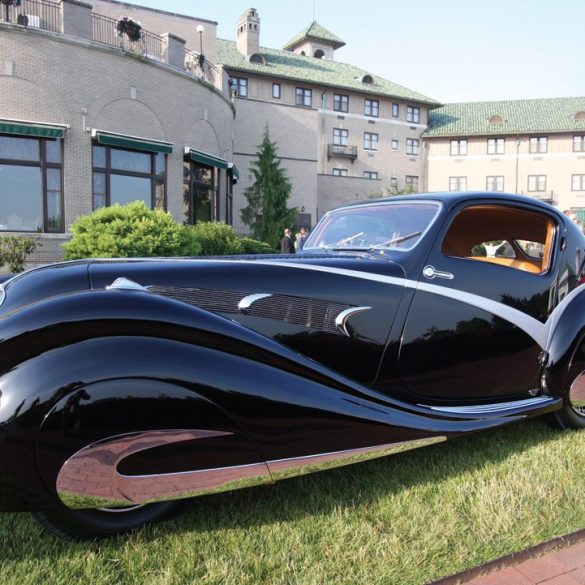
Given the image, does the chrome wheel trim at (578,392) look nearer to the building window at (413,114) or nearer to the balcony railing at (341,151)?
the balcony railing at (341,151)

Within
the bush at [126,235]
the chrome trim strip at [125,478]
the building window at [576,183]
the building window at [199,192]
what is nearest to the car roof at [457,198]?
the chrome trim strip at [125,478]

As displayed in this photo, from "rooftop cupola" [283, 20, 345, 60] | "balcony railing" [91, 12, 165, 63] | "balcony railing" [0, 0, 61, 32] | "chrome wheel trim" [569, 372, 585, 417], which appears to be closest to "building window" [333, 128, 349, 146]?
"rooftop cupola" [283, 20, 345, 60]

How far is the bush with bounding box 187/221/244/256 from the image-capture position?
14.4 meters

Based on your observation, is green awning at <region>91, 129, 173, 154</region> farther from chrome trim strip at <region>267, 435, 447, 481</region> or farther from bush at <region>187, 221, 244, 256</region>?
chrome trim strip at <region>267, 435, 447, 481</region>

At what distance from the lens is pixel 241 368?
2.15m

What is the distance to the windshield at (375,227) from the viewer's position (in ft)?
10.2

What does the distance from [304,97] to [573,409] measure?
4109 cm

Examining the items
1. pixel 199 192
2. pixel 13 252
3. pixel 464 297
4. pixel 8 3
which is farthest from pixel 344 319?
pixel 199 192

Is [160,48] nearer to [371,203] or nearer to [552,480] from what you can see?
[371,203]

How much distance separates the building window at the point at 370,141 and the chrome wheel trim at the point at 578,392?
139 ft

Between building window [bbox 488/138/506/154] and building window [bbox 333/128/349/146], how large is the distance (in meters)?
14.9

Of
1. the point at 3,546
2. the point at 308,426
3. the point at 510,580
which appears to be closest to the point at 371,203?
the point at 308,426

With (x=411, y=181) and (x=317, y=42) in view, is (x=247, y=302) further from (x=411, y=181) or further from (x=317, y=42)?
(x=317, y=42)

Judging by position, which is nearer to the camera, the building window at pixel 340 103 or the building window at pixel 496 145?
the building window at pixel 340 103
